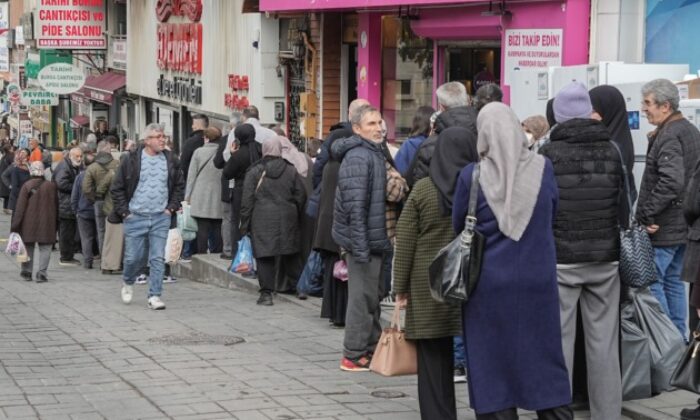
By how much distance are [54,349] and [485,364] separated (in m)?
5.08

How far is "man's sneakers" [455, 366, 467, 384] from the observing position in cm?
834

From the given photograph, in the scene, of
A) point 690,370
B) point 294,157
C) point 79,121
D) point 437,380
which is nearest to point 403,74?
point 294,157

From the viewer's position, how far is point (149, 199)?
12.2 m

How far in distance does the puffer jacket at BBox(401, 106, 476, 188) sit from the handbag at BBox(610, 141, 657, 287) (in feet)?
4.78

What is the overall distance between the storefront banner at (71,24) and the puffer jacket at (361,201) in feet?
93.2

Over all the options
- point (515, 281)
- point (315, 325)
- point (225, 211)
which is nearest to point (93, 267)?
point (225, 211)

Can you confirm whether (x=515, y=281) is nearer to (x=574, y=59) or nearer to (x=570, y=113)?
(x=570, y=113)

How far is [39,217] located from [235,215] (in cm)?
308

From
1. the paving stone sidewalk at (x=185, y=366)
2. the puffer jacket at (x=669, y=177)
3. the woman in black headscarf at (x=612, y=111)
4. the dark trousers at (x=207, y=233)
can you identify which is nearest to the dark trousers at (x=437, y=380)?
the paving stone sidewalk at (x=185, y=366)

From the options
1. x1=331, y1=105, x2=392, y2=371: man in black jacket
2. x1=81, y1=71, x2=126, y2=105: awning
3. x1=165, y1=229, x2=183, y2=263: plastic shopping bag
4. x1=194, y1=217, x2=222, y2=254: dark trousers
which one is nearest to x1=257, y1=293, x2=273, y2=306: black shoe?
x1=165, y1=229, x2=183, y2=263: plastic shopping bag

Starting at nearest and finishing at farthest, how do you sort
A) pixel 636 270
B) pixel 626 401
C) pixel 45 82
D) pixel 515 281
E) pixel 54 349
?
pixel 515 281 < pixel 636 270 < pixel 626 401 < pixel 54 349 < pixel 45 82

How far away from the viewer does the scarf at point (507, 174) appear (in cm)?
583

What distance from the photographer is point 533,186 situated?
5.89 metres

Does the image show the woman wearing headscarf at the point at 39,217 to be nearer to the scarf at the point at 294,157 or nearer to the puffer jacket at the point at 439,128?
the scarf at the point at 294,157
